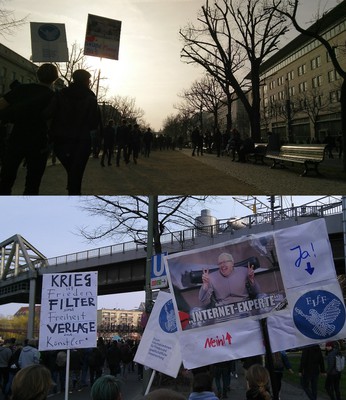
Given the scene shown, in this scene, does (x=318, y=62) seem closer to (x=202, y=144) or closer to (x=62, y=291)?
(x=202, y=144)

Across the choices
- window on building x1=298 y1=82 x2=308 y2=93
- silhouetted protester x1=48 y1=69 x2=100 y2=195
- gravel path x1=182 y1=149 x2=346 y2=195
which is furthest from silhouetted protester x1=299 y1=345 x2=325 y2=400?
silhouetted protester x1=48 y1=69 x2=100 y2=195

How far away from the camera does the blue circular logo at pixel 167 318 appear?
6.51 meters

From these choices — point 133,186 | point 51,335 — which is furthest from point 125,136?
point 51,335

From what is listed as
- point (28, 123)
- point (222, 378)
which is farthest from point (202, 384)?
point (222, 378)

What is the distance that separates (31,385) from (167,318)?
370 cm

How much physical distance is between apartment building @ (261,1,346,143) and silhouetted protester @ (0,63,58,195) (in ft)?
11.6

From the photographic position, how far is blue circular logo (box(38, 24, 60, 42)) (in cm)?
568

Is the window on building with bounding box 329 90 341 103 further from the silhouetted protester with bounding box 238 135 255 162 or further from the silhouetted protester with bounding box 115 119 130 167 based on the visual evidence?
the silhouetted protester with bounding box 115 119 130 167

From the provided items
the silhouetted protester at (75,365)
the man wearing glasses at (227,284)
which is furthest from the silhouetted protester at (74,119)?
the silhouetted protester at (75,365)

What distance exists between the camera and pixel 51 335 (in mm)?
7883

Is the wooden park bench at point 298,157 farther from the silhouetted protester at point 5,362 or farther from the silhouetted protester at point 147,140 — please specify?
the silhouetted protester at point 5,362

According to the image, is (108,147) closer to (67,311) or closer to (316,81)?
(67,311)

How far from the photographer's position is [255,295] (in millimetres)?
4836

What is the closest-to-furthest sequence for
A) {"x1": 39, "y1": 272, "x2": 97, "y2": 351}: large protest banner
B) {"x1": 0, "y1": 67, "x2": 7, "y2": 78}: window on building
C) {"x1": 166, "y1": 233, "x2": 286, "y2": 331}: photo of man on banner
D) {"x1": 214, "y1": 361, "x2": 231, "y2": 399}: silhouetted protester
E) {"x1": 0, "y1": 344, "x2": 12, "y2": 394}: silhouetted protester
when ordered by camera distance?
{"x1": 166, "y1": 233, "x2": 286, "y2": 331}: photo of man on banner < {"x1": 0, "y1": 67, "x2": 7, "y2": 78}: window on building < {"x1": 39, "y1": 272, "x2": 97, "y2": 351}: large protest banner < {"x1": 214, "y1": 361, "x2": 231, "y2": 399}: silhouetted protester < {"x1": 0, "y1": 344, "x2": 12, "y2": 394}: silhouetted protester
